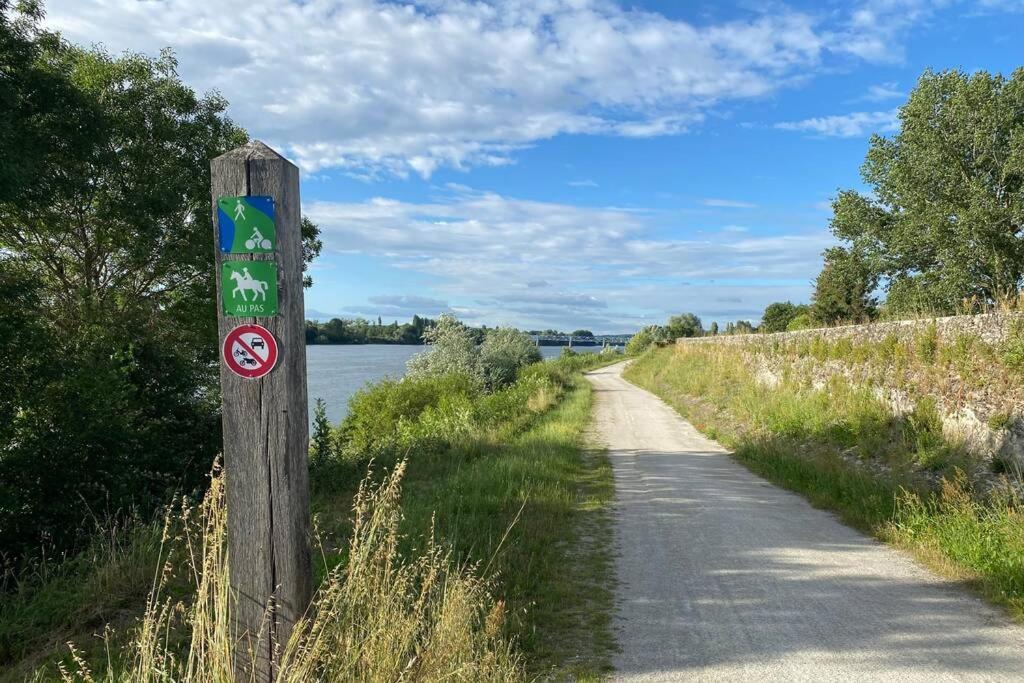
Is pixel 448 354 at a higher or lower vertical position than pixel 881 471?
higher

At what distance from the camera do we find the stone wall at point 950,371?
28.8 feet

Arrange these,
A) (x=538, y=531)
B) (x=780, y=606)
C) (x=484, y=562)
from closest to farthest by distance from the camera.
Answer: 1. (x=780, y=606)
2. (x=484, y=562)
3. (x=538, y=531)

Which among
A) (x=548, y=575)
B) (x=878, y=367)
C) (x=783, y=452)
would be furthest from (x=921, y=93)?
(x=548, y=575)

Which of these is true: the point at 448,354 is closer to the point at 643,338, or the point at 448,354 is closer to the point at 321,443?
the point at 321,443

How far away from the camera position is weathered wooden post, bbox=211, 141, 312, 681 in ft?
9.27

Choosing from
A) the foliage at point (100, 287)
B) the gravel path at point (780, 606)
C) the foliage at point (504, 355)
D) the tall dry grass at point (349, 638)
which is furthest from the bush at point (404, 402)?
the tall dry grass at point (349, 638)

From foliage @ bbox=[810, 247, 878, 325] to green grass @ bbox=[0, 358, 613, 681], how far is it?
2104cm

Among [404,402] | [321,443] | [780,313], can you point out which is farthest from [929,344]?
[780,313]

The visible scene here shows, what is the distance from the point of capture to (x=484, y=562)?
18.5 ft

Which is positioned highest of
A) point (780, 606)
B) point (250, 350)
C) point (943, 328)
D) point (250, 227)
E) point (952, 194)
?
point (952, 194)

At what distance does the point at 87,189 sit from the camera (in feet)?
54.2

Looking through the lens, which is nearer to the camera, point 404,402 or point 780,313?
point 404,402

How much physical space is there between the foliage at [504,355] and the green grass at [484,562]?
19.9m

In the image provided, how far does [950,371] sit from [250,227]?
36.4 feet
